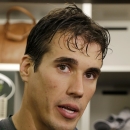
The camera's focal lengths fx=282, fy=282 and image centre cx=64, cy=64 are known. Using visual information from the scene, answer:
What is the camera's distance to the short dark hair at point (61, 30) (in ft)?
2.41

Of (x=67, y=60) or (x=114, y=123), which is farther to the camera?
Result: (x=114, y=123)

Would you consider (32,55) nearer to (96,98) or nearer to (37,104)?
(37,104)

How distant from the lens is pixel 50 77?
0.71m

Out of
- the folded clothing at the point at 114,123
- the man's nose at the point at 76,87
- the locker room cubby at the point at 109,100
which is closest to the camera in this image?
the man's nose at the point at 76,87

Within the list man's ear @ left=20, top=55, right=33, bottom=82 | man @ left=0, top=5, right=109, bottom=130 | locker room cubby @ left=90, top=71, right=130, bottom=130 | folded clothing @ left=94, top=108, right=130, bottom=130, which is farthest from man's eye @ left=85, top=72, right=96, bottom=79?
locker room cubby @ left=90, top=71, right=130, bottom=130

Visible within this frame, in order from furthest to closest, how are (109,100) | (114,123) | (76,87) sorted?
1. (109,100)
2. (114,123)
3. (76,87)

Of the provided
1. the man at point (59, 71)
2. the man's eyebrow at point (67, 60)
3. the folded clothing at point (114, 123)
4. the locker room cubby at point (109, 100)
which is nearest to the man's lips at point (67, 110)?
the man at point (59, 71)

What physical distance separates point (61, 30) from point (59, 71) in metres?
0.11

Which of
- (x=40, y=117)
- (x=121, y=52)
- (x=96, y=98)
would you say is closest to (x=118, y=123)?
(x=96, y=98)

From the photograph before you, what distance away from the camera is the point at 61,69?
71 centimetres

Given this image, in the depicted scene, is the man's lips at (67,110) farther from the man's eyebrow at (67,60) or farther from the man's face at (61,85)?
the man's eyebrow at (67,60)

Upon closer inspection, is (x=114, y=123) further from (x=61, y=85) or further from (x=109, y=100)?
(x=61, y=85)

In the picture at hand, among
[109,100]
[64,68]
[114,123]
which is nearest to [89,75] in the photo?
[64,68]

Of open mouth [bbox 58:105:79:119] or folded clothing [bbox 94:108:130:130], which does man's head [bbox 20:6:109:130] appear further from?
folded clothing [bbox 94:108:130:130]
